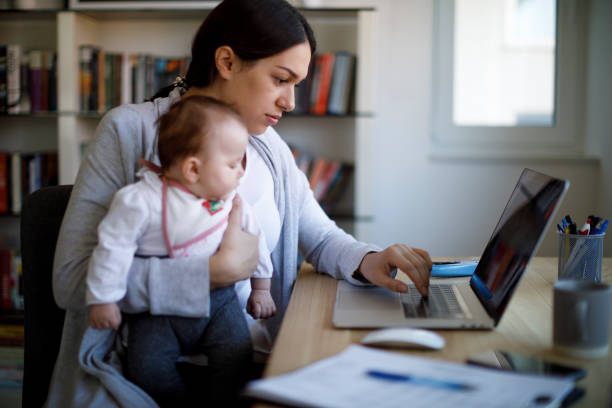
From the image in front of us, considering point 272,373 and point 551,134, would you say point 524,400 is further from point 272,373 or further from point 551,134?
point 551,134

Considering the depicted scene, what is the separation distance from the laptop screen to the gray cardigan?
291 mm

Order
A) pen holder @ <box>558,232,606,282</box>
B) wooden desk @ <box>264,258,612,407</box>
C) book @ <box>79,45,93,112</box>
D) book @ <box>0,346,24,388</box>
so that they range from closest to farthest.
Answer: wooden desk @ <box>264,258,612,407</box> → pen holder @ <box>558,232,606,282</box> → book @ <box>0,346,24,388</box> → book @ <box>79,45,93,112</box>

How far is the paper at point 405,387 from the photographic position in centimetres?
67

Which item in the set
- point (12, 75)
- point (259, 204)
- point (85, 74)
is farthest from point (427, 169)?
point (12, 75)

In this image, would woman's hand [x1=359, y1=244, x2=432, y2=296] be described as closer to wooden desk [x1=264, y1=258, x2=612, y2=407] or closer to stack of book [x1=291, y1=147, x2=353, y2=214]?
wooden desk [x1=264, y1=258, x2=612, y2=407]

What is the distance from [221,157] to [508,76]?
2.39 metres

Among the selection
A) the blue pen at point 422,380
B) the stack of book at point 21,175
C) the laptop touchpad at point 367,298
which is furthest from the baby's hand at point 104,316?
the stack of book at point 21,175

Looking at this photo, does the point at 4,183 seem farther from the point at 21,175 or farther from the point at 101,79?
the point at 101,79

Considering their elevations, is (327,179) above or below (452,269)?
above

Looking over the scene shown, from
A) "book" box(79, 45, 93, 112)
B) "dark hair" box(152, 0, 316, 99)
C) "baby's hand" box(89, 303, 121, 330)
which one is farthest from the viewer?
"book" box(79, 45, 93, 112)

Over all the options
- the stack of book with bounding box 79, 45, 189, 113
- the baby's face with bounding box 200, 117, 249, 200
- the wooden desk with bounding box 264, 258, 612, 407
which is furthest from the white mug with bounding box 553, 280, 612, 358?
the stack of book with bounding box 79, 45, 189, 113

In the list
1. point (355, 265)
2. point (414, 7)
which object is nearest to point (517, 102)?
point (414, 7)

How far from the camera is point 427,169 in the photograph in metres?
3.10

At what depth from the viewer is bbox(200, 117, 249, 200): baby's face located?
110cm
